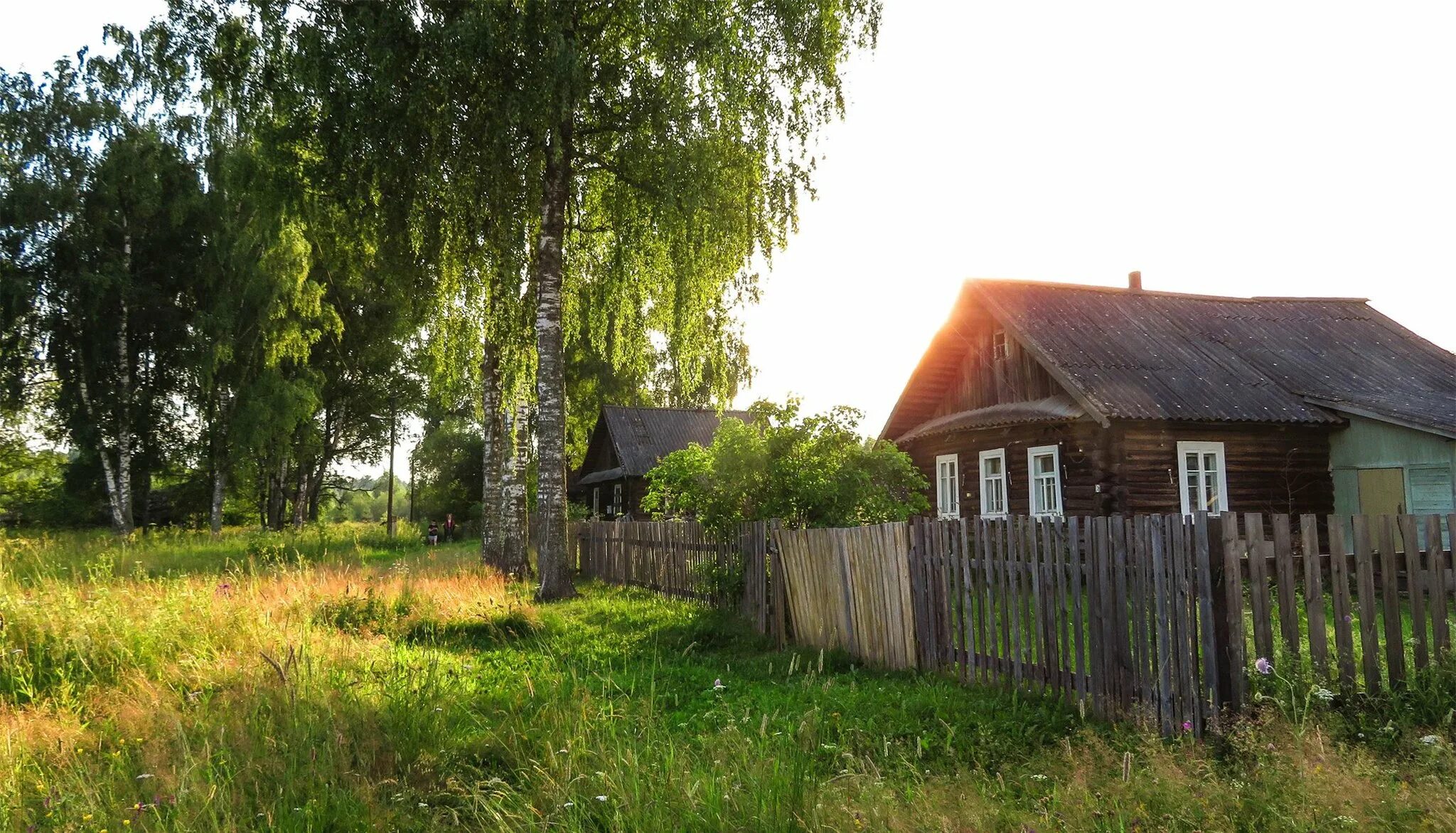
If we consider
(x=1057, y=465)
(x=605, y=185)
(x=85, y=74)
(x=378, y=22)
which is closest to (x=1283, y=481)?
(x=1057, y=465)

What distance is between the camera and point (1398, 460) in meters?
15.8

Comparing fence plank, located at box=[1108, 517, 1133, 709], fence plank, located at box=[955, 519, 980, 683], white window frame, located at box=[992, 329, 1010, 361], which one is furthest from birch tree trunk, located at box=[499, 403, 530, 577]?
fence plank, located at box=[1108, 517, 1133, 709]

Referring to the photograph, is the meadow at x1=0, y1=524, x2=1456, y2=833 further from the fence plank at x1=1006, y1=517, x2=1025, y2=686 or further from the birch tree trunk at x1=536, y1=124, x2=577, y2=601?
the birch tree trunk at x1=536, y1=124, x2=577, y2=601

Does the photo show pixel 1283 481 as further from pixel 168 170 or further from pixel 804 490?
pixel 168 170

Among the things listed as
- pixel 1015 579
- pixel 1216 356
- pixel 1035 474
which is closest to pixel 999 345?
pixel 1035 474

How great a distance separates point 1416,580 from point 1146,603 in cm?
157

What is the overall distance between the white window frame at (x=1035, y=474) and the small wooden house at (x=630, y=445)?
15581 mm

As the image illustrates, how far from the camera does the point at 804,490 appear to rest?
11164mm

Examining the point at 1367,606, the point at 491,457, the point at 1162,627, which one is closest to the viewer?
the point at 1367,606

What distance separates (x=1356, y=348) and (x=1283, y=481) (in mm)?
5613

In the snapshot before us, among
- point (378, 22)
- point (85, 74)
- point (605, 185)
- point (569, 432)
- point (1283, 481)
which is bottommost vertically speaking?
point (1283, 481)

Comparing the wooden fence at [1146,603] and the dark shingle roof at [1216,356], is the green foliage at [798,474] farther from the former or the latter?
the dark shingle roof at [1216,356]

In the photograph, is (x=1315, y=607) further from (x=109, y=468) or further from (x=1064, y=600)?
(x=109, y=468)

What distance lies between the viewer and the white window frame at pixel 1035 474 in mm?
16859
